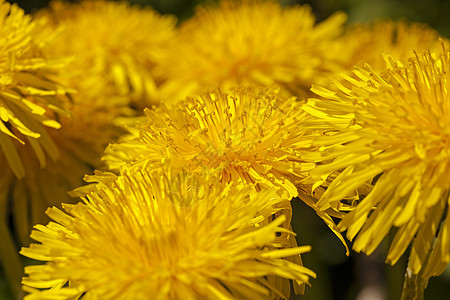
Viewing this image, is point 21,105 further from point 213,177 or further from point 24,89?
point 213,177

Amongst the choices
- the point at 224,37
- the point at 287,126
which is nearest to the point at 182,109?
the point at 287,126

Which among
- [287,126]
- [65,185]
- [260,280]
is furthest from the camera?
[65,185]

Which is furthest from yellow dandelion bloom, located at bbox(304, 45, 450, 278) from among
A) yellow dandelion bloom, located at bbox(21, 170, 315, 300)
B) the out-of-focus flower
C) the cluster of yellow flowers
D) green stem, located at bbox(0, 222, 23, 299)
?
green stem, located at bbox(0, 222, 23, 299)

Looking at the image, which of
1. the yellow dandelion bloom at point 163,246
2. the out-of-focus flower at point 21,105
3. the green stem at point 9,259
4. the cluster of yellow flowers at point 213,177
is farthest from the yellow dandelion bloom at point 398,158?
the green stem at point 9,259

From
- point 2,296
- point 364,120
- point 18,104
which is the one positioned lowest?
point 2,296

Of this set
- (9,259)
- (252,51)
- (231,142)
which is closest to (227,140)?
(231,142)

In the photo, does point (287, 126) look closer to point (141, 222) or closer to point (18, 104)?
point (141, 222)

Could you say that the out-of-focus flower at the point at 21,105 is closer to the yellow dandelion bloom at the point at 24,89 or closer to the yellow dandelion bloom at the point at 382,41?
the yellow dandelion bloom at the point at 24,89
